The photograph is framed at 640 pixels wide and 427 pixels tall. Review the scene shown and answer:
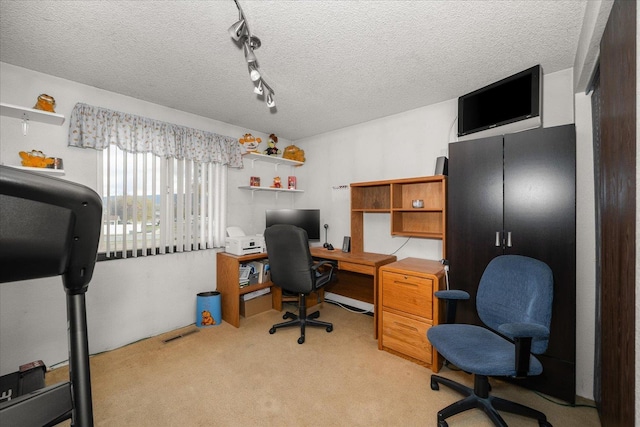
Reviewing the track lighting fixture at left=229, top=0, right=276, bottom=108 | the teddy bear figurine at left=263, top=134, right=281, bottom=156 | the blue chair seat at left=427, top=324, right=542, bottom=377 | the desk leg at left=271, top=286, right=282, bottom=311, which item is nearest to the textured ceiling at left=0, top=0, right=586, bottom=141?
the track lighting fixture at left=229, top=0, right=276, bottom=108

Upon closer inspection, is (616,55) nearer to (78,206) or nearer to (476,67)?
(476,67)

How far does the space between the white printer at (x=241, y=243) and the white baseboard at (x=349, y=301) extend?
3.94ft

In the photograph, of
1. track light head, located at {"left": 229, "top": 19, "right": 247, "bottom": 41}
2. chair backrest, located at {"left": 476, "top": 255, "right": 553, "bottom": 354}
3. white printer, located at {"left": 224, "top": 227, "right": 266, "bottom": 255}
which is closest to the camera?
track light head, located at {"left": 229, "top": 19, "right": 247, "bottom": 41}

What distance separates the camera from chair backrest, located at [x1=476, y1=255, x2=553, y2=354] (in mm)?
1585

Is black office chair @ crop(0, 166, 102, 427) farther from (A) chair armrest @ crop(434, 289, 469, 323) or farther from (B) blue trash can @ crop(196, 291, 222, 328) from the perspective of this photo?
(B) blue trash can @ crop(196, 291, 222, 328)

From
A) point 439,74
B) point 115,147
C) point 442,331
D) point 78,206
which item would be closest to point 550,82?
point 439,74

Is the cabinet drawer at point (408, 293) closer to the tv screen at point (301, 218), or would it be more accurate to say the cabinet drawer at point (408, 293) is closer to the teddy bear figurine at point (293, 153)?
the tv screen at point (301, 218)

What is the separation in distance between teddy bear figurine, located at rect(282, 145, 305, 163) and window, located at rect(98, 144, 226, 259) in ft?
3.26

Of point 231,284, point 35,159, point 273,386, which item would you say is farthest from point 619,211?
point 35,159

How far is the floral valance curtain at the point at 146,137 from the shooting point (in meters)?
2.42

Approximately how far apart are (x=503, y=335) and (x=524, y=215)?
93cm

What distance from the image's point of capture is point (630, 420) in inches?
39.3

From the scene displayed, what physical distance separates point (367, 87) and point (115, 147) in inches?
97.2

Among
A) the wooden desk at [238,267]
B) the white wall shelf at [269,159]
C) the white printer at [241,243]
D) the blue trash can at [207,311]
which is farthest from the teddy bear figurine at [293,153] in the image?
the blue trash can at [207,311]
